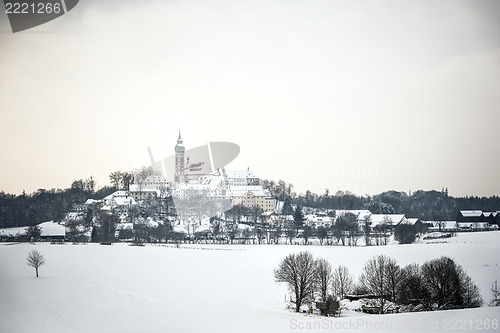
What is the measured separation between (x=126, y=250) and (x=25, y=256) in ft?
32.6

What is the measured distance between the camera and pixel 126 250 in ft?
168

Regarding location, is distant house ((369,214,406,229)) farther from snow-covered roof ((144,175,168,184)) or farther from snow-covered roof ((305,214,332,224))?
snow-covered roof ((144,175,168,184))

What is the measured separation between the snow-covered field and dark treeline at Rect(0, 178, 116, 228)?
3059 centimetres

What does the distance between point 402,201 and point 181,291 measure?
103377mm

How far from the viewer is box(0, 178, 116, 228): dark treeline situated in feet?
259

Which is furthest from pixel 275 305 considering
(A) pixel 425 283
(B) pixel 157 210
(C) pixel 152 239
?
(B) pixel 157 210

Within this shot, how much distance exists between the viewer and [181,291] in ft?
111

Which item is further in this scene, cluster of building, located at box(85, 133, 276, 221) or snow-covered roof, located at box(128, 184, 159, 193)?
snow-covered roof, located at box(128, 184, 159, 193)

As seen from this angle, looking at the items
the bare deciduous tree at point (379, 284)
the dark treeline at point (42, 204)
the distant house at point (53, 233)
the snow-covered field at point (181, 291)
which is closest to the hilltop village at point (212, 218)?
the distant house at point (53, 233)

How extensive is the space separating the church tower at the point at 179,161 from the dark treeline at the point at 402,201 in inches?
859

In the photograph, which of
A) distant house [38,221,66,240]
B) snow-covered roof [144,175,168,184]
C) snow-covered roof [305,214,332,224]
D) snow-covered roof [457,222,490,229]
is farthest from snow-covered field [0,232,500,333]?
snow-covered roof [144,175,168,184]

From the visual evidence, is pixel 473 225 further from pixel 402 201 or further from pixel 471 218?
pixel 402 201

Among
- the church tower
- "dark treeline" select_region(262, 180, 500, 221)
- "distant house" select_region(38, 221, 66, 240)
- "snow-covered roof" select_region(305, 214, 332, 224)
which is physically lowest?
"distant house" select_region(38, 221, 66, 240)

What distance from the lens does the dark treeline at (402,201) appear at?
374 ft
